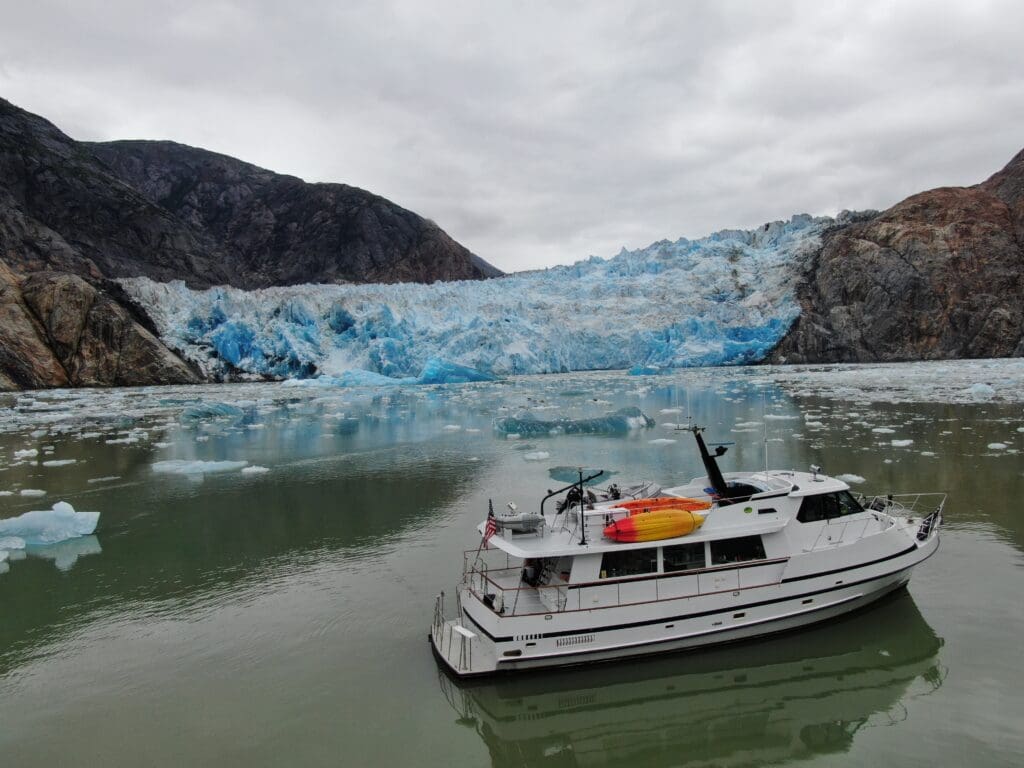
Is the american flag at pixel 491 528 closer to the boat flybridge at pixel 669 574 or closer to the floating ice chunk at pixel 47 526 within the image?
the boat flybridge at pixel 669 574

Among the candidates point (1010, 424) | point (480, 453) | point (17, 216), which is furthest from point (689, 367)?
point (17, 216)

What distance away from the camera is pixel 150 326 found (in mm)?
61625

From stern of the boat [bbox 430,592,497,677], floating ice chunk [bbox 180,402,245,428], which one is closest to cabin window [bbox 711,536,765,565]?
stern of the boat [bbox 430,592,497,677]

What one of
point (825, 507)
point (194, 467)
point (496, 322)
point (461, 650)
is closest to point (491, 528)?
point (461, 650)

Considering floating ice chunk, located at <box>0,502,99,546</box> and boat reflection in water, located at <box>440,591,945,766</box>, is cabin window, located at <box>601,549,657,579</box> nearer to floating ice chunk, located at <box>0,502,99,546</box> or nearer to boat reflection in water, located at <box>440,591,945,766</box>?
boat reflection in water, located at <box>440,591,945,766</box>

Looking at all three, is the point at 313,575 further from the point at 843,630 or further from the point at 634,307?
the point at 634,307

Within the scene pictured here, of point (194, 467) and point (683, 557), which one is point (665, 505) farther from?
point (194, 467)

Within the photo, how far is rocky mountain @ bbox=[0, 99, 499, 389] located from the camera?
183 feet

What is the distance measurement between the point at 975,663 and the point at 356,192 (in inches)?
5682

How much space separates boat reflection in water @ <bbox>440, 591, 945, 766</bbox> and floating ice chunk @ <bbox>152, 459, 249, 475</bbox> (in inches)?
577

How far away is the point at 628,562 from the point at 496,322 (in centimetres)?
5238

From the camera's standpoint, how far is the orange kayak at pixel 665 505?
27.9 feet

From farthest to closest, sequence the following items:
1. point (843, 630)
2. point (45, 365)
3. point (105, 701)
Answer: point (45, 365), point (843, 630), point (105, 701)

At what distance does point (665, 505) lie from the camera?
857 centimetres
